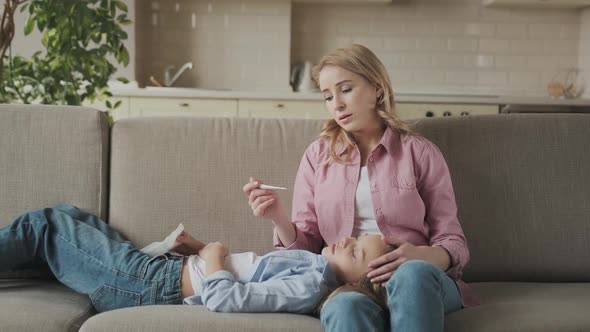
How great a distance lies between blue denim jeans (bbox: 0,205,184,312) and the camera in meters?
1.86

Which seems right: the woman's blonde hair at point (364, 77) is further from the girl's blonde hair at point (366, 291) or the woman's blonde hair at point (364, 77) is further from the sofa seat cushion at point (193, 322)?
the sofa seat cushion at point (193, 322)

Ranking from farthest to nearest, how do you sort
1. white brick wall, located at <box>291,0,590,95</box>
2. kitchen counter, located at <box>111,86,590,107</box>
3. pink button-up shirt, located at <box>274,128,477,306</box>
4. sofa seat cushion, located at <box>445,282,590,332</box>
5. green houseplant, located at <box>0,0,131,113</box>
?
white brick wall, located at <box>291,0,590,95</box>, kitchen counter, located at <box>111,86,590,107</box>, green houseplant, located at <box>0,0,131,113</box>, pink button-up shirt, located at <box>274,128,477,306</box>, sofa seat cushion, located at <box>445,282,590,332</box>

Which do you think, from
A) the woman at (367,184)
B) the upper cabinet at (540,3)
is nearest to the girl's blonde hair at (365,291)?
the woman at (367,184)

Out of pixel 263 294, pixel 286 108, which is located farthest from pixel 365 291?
pixel 286 108

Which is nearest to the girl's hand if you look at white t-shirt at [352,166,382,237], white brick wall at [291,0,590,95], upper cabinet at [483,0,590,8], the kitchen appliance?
white t-shirt at [352,166,382,237]

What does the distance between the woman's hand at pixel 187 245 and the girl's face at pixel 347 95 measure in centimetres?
55

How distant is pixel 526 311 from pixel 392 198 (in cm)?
46

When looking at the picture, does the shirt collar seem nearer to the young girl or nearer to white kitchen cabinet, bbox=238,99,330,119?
the young girl

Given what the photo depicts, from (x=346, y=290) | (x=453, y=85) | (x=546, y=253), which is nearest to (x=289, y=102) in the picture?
(x=453, y=85)

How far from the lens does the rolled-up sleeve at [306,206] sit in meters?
2.04

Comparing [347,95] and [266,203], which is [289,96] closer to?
[347,95]

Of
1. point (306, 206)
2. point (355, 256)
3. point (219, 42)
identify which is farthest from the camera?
point (219, 42)

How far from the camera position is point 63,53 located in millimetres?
2670

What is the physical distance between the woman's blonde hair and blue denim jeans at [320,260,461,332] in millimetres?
547
